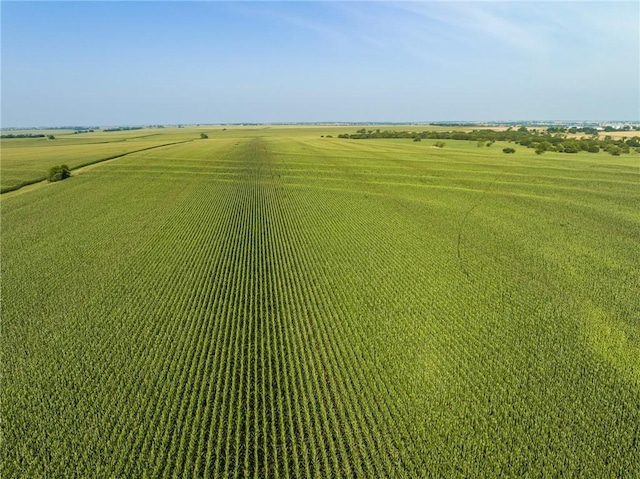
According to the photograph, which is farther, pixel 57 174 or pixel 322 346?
pixel 57 174

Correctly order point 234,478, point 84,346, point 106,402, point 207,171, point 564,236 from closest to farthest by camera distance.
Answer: point 234,478, point 106,402, point 84,346, point 564,236, point 207,171

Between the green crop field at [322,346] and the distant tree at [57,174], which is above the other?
the distant tree at [57,174]

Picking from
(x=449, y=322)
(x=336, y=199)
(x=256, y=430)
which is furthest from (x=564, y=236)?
(x=256, y=430)

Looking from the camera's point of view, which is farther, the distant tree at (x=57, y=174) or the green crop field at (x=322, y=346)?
the distant tree at (x=57, y=174)

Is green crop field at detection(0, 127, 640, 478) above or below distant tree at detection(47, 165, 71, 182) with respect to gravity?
below

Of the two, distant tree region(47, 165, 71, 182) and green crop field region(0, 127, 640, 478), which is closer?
green crop field region(0, 127, 640, 478)

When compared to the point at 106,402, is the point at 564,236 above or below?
above

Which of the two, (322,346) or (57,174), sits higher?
(57,174)

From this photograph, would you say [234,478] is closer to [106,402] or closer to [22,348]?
[106,402]
